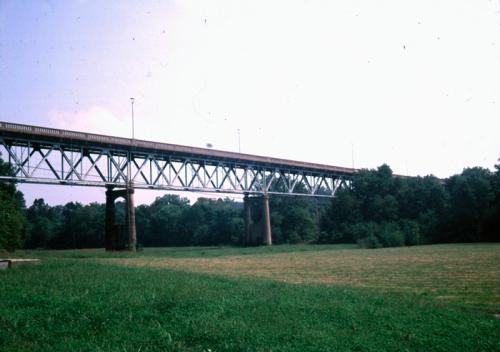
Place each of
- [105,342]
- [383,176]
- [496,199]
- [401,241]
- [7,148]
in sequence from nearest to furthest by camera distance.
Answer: [105,342]
[7,148]
[401,241]
[496,199]
[383,176]

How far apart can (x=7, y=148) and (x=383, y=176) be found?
2659 inches

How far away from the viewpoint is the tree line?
74.1 meters

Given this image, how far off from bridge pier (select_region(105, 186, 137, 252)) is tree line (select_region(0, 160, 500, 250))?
1020 centimetres

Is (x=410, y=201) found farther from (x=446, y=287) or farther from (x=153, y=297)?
(x=153, y=297)

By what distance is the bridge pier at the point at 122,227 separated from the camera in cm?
5669

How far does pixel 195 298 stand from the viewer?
528 inches

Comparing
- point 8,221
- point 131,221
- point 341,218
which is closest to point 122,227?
point 131,221

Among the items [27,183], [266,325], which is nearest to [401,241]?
[27,183]

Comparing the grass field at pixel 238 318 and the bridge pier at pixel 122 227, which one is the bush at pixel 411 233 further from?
the grass field at pixel 238 318

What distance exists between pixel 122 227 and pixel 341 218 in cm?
4410

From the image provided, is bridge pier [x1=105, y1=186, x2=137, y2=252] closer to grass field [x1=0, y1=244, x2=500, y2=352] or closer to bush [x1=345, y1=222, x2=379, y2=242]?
bush [x1=345, y1=222, x2=379, y2=242]

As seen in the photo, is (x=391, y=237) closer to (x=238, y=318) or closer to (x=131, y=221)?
(x=131, y=221)

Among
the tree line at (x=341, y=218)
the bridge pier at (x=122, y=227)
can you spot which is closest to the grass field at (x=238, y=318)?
the tree line at (x=341, y=218)

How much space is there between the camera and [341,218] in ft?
287
